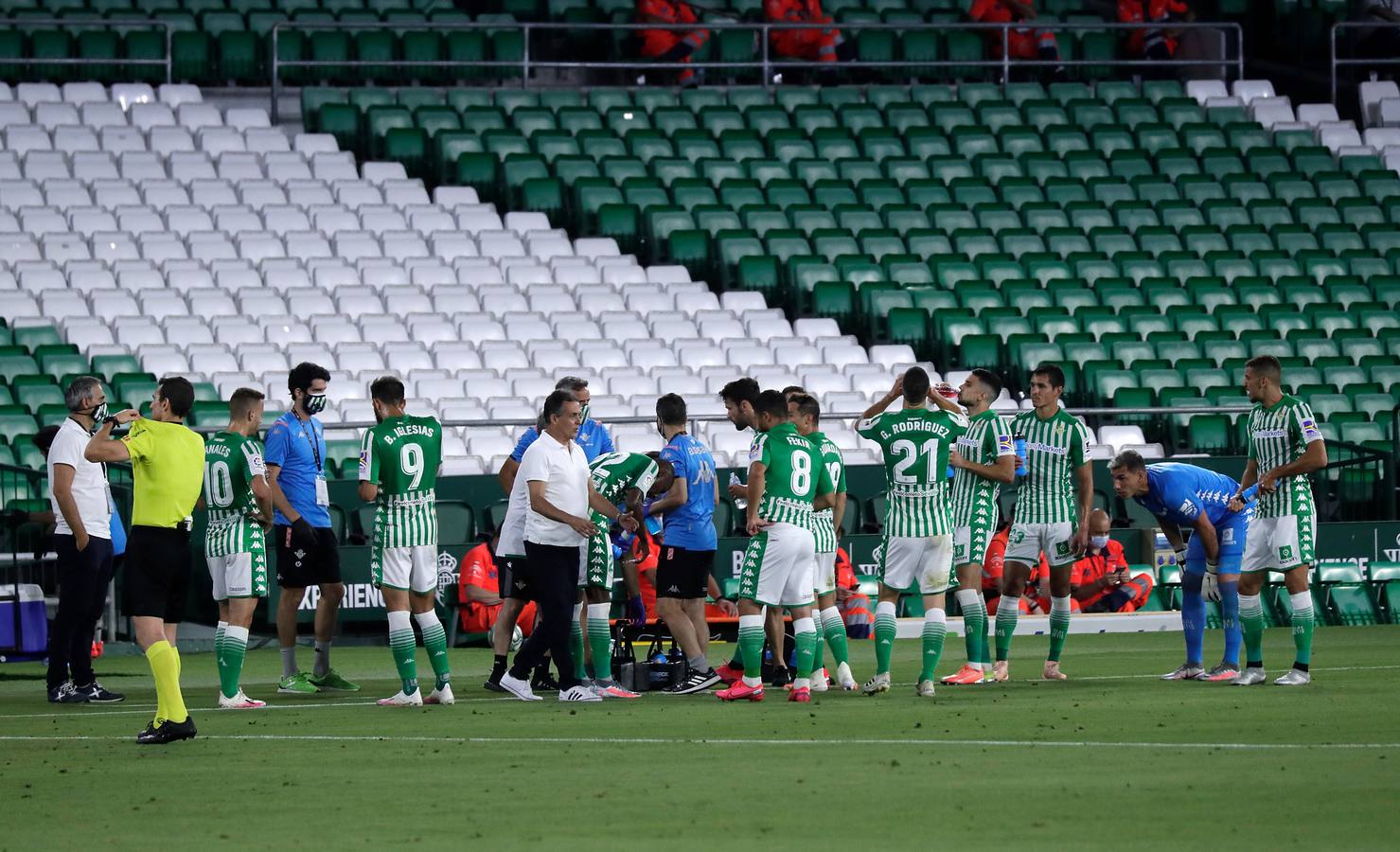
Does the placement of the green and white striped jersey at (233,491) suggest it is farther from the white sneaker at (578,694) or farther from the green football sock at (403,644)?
the white sneaker at (578,694)

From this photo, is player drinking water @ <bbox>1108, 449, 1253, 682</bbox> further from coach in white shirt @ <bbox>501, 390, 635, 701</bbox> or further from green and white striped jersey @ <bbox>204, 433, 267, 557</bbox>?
green and white striped jersey @ <bbox>204, 433, 267, 557</bbox>

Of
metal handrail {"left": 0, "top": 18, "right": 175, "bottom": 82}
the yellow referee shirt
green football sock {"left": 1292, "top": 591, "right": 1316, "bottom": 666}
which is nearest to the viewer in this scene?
the yellow referee shirt

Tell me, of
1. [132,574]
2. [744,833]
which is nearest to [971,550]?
[132,574]

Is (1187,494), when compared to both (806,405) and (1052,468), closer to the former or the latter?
(1052,468)

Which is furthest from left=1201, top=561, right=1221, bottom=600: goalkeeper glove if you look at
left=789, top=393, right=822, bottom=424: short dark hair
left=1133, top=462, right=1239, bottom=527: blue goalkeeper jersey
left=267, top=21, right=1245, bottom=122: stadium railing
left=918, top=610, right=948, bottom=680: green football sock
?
left=267, top=21, right=1245, bottom=122: stadium railing

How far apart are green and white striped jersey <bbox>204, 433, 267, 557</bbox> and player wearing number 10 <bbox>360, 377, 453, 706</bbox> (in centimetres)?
68

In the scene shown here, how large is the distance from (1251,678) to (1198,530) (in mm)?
995

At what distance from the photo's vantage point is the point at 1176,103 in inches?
1132

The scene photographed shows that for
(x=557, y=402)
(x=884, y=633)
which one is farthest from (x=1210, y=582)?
(x=557, y=402)

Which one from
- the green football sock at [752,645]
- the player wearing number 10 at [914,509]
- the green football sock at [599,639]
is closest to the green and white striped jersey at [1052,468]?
the player wearing number 10 at [914,509]

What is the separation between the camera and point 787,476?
11516 mm

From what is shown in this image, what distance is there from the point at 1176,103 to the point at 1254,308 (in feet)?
17.9

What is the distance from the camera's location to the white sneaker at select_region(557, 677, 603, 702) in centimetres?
1189

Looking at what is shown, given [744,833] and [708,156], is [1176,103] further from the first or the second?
[744,833]
